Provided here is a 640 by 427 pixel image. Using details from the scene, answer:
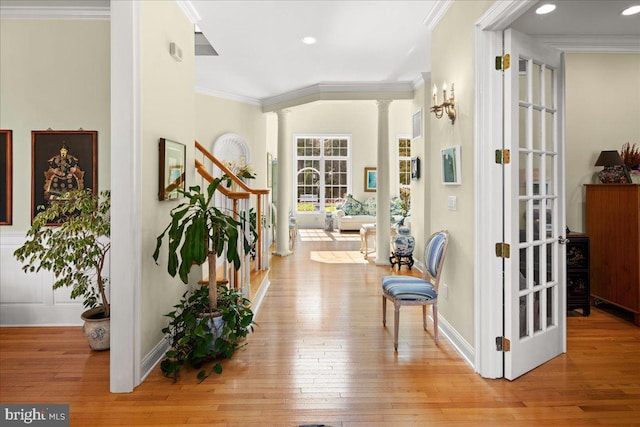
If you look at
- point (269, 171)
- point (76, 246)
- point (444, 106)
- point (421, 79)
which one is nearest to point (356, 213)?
point (269, 171)

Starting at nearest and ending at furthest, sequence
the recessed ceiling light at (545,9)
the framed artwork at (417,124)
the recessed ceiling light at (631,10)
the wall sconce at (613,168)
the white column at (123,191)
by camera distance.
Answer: the white column at (123,191), the recessed ceiling light at (545,9), the recessed ceiling light at (631,10), the wall sconce at (613,168), the framed artwork at (417,124)

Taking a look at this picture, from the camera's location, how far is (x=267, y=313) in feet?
14.1

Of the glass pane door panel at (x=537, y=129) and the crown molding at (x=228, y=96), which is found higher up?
the crown molding at (x=228, y=96)

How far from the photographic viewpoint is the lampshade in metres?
4.39

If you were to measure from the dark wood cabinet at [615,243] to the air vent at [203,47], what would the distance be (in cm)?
481

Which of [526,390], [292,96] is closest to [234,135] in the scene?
[292,96]

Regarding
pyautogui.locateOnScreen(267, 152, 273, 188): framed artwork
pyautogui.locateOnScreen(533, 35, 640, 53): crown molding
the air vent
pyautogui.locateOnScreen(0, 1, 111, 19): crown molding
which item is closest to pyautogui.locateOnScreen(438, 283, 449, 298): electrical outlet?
pyautogui.locateOnScreen(533, 35, 640, 53): crown molding

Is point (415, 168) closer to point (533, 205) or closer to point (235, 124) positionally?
point (235, 124)

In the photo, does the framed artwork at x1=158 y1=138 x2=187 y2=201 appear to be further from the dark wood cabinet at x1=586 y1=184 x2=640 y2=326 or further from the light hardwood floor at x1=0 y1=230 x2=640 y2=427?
the dark wood cabinet at x1=586 y1=184 x2=640 y2=326

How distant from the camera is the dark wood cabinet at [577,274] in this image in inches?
166

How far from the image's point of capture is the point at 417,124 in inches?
263

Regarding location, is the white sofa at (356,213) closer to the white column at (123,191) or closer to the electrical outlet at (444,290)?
the electrical outlet at (444,290)

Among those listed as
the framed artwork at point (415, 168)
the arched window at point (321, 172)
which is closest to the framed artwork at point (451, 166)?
the framed artwork at point (415, 168)

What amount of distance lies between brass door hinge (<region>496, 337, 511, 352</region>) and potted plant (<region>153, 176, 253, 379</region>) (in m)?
1.84
